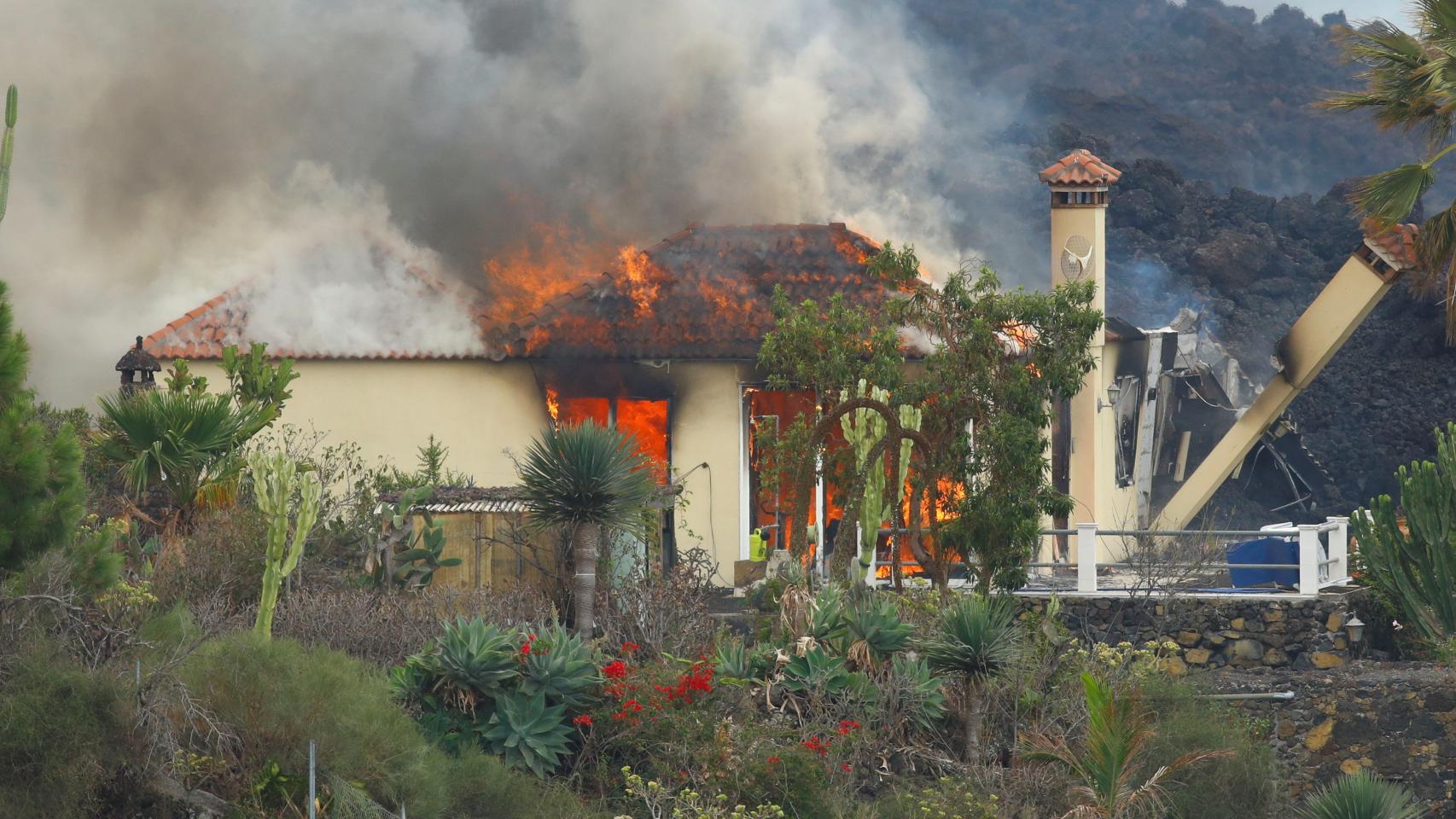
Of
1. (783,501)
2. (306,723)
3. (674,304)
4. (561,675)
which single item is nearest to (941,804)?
(561,675)

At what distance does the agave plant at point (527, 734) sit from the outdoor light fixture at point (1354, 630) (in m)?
10.1

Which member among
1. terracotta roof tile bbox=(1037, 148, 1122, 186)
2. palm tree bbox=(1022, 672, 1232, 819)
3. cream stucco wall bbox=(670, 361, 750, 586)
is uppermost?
terracotta roof tile bbox=(1037, 148, 1122, 186)

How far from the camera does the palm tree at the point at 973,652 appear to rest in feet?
46.9

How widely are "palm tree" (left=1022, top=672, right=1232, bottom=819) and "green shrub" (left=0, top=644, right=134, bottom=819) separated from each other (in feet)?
20.8

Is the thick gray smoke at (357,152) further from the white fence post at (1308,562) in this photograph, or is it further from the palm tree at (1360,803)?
the palm tree at (1360,803)

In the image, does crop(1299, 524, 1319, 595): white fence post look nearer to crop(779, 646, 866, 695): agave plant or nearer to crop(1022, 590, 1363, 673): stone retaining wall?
crop(1022, 590, 1363, 673): stone retaining wall

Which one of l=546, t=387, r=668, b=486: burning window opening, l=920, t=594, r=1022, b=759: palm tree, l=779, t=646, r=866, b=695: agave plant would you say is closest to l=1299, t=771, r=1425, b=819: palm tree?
l=920, t=594, r=1022, b=759: palm tree

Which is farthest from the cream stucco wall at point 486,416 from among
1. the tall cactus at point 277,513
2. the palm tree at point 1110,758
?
the palm tree at point 1110,758

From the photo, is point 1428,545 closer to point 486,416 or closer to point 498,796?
point 498,796

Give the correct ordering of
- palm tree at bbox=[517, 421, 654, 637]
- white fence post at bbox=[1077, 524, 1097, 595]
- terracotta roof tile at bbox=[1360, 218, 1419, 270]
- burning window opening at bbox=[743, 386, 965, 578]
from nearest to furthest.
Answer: palm tree at bbox=[517, 421, 654, 637] < white fence post at bbox=[1077, 524, 1097, 595] < burning window opening at bbox=[743, 386, 965, 578] < terracotta roof tile at bbox=[1360, 218, 1419, 270]

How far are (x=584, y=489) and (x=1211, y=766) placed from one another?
18.5 feet

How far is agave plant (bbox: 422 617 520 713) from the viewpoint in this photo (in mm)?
13242

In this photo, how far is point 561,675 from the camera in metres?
13.5

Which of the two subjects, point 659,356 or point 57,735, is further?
point 659,356
